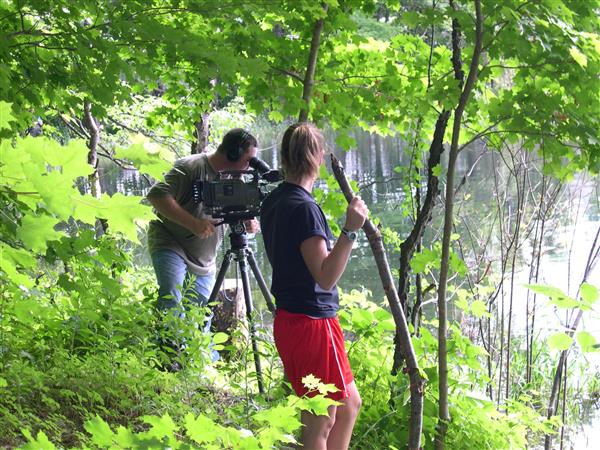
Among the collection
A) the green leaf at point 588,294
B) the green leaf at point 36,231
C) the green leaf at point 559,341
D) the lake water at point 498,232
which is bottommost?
the lake water at point 498,232

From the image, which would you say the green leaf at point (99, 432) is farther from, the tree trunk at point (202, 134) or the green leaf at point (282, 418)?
the tree trunk at point (202, 134)

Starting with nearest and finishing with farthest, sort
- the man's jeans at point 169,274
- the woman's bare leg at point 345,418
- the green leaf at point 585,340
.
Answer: the green leaf at point 585,340 < the woman's bare leg at point 345,418 < the man's jeans at point 169,274

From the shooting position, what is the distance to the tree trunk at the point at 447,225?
91.0 inches

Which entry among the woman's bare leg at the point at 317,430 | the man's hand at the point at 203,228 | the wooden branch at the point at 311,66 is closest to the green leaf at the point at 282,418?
the woman's bare leg at the point at 317,430

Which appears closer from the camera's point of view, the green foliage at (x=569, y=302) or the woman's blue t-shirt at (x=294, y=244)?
the green foliage at (x=569, y=302)

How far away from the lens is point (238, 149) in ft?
10.6

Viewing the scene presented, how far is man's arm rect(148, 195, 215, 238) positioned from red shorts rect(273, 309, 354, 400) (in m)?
1.04

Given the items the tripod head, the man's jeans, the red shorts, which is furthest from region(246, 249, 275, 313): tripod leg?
the red shorts

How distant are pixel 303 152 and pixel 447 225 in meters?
0.56

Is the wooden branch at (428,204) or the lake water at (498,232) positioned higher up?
the wooden branch at (428,204)

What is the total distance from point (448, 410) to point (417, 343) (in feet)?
1.05

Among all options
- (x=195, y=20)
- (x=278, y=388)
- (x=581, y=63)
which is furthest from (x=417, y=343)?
(x=195, y=20)

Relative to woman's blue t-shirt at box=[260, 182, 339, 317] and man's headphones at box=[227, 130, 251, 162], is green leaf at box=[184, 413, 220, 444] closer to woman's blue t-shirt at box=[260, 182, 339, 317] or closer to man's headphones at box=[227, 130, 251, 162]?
woman's blue t-shirt at box=[260, 182, 339, 317]

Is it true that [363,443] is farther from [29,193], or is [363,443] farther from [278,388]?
[29,193]
